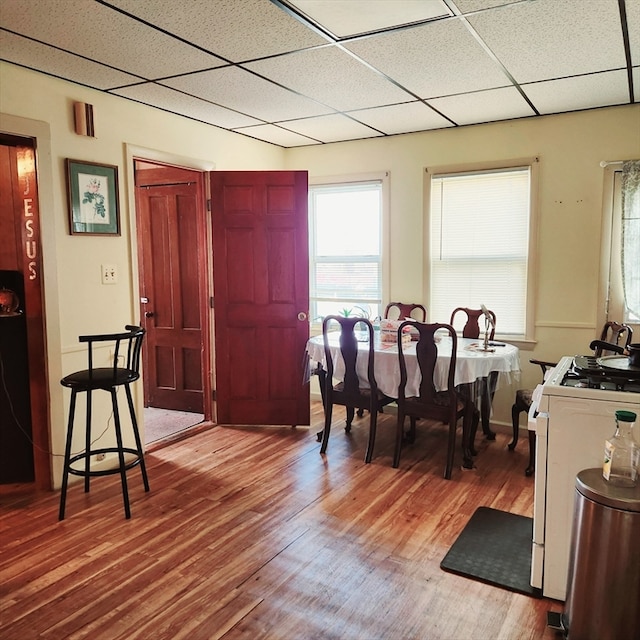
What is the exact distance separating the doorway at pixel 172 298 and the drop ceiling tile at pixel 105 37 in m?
1.51

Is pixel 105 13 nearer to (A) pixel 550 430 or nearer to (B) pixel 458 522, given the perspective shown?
(A) pixel 550 430

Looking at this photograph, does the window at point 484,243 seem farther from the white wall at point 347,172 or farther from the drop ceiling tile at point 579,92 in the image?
the drop ceiling tile at point 579,92

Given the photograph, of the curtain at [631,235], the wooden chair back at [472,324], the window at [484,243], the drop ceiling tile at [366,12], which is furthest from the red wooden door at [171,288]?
the curtain at [631,235]

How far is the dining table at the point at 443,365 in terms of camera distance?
3.51 metres

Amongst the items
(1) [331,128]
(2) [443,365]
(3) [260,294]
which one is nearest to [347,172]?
(1) [331,128]

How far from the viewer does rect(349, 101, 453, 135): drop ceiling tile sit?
390cm

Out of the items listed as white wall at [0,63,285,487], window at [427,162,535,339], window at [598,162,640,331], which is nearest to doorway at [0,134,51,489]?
white wall at [0,63,285,487]

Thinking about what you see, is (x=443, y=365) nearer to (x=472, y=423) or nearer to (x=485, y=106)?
(x=472, y=423)

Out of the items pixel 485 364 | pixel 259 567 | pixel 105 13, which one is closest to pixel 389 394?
pixel 485 364

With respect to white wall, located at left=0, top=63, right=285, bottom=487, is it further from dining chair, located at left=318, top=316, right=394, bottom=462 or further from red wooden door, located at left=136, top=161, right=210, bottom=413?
dining chair, located at left=318, top=316, right=394, bottom=462

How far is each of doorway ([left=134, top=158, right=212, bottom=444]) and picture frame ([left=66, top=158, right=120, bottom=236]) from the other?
95 centimetres

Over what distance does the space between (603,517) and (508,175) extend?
125 inches

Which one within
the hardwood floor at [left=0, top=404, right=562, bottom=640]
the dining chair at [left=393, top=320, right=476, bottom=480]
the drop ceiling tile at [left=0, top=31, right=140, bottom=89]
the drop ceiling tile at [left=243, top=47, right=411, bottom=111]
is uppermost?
the drop ceiling tile at [left=243, top=47, right=411, bottom=111]

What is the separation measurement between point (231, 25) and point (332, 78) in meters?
0.90
